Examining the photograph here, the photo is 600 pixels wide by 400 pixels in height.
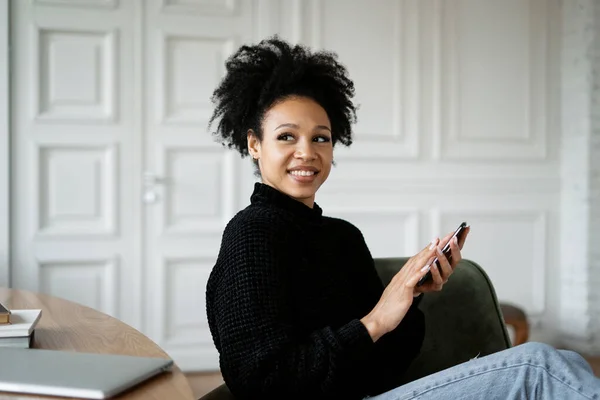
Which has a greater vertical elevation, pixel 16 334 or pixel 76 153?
pixel 76 153

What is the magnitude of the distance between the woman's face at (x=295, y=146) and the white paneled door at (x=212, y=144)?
183 cm

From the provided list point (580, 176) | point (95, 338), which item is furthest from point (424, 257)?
point (580, 176)

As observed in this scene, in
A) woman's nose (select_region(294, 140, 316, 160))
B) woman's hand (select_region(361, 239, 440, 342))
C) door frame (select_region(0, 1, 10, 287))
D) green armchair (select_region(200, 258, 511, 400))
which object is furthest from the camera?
door frame (select_region(0, 1, 10, 287))

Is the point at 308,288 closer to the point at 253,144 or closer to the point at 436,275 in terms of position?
the point at 436,275

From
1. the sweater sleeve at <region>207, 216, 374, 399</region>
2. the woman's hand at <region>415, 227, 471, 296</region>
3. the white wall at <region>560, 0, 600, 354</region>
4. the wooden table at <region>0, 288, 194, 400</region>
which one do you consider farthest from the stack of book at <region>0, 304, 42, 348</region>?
the white wall at <region>560, 0, 600, 354</region>

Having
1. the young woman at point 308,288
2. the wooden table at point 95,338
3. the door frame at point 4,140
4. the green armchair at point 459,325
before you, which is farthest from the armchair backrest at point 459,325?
the door frame at point 4,140

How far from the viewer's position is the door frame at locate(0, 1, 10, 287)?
10.1 ft

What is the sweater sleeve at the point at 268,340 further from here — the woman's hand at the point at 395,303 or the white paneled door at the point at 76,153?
the white paneled door at the point at 76,153

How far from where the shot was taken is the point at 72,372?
3.28ft

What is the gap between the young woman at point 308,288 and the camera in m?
1.21

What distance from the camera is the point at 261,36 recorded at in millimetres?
3385

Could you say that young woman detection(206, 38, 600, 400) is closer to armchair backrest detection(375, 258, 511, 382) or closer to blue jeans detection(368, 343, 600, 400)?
blue jeans detection(368, 343, 600, 400)

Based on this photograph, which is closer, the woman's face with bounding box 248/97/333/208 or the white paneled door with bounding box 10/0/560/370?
the woman's face with bounding box 248/97/333/208

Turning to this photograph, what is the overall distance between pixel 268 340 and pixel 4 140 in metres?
2.31
